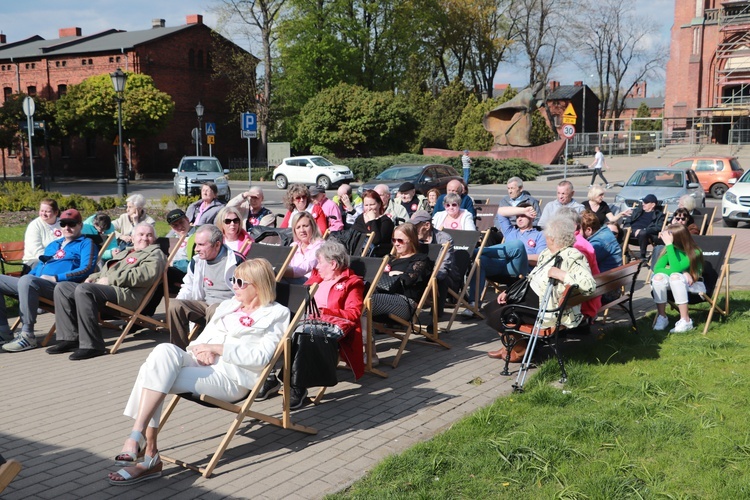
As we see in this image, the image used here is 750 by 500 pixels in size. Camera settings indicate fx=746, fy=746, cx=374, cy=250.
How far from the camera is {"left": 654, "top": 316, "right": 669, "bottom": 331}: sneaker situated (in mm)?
7883

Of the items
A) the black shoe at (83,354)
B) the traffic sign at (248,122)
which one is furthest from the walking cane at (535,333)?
the traffic sign at (248,122)

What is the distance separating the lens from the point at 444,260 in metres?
7.86

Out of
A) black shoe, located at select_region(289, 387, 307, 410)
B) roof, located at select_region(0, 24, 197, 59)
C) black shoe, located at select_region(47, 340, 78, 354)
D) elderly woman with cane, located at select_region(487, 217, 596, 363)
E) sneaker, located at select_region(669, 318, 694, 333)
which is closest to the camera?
black shoe, located at select_region(289, 387, 307, 410)

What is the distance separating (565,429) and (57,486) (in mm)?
3181

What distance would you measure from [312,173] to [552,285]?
3166 centimetres

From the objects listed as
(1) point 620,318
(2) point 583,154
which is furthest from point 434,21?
(1) point 620,318

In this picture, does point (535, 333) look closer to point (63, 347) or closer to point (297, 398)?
point (297, 398)

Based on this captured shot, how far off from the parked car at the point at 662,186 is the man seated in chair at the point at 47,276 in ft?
44.6

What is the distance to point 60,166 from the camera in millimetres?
54094

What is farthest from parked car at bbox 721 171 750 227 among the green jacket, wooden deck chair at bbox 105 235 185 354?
the green jacket

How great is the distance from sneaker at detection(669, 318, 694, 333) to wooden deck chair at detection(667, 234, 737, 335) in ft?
0.71

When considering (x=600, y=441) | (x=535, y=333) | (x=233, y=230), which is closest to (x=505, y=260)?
(x=535, y=333)

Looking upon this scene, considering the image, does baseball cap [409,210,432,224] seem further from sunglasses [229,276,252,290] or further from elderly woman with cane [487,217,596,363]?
sunglasses [229,276,252,290]

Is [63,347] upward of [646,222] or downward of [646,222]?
downward
